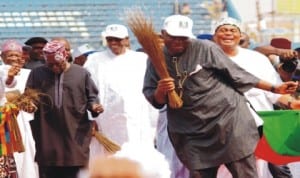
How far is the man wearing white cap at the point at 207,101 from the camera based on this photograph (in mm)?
7934

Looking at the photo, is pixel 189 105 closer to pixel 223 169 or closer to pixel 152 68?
pixel 152 68

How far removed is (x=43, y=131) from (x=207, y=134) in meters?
2.04

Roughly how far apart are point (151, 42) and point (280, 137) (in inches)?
93.6

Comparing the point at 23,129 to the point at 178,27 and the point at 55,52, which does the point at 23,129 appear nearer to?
the point at 55,52

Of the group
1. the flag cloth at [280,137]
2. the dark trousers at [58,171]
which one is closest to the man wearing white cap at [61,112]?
the dark trousers at [58,171]

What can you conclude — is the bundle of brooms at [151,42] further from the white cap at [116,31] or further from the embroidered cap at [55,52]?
the white cap at [116,31]

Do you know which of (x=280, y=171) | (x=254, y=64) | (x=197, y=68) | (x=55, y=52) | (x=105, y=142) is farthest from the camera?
(x=105, y=142)

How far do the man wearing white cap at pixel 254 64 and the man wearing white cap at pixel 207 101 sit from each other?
3.50 feet

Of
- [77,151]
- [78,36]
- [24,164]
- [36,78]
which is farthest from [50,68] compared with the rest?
[78,36]

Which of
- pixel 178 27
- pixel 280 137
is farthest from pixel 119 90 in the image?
pixel 178 27

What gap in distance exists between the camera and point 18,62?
1034 cm

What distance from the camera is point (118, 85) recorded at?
1092 centimetres

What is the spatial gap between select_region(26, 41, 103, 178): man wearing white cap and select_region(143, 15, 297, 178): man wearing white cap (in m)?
1.37

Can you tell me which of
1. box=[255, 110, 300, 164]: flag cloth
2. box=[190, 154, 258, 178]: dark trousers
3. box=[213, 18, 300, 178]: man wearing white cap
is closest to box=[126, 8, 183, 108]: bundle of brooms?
box=[190, 154, 258, 178]: dark trousers
